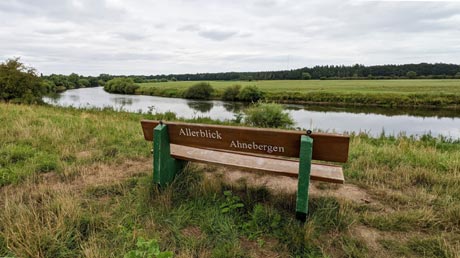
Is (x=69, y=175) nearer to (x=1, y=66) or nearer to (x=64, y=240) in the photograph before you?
(x=64, y=240)

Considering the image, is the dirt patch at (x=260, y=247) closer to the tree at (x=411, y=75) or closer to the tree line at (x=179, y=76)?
the tree line at (x=179, y=76)

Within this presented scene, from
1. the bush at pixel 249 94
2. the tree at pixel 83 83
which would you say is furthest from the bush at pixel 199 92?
the tree at pixel 83 83

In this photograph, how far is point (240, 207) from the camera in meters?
2.59

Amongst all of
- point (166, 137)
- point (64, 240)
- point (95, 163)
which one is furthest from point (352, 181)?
point (95, 163)

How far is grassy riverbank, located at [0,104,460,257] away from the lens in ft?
6.54

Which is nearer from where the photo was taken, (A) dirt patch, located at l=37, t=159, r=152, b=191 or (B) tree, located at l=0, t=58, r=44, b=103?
(A) dirt patch, located at l=37, t=159, r=152, b=191

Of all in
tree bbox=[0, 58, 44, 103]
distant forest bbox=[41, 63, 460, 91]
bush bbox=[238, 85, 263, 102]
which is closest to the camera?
tree bbox=[0, 58, 44, 103]

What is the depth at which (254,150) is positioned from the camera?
2.48 m

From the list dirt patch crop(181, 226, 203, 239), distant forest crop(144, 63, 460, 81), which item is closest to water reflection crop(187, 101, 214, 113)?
dirt patch crop(181, 226, 203, 239)

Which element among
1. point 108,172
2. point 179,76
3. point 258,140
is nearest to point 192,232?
point 258,140

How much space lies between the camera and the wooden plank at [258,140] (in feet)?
7.33

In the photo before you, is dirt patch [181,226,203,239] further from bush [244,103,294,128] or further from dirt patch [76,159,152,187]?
bush [244,103,294,128]

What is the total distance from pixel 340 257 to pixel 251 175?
5.56 ft

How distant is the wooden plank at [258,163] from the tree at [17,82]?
903 inches
